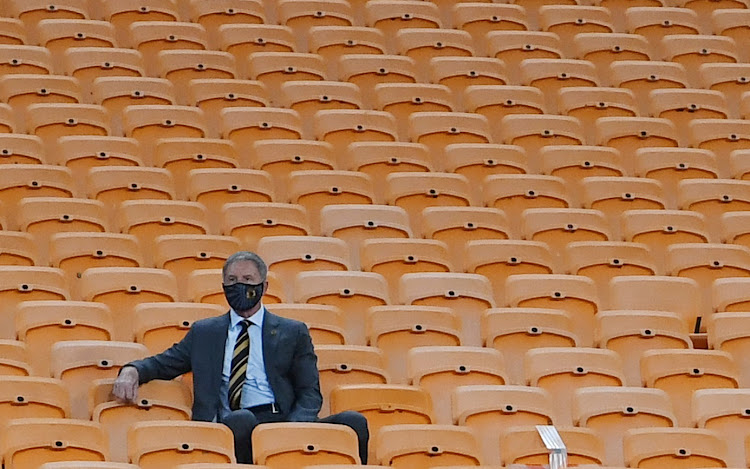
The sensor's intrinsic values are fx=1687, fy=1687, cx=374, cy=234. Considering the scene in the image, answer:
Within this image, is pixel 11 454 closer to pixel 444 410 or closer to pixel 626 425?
pixel 444 410

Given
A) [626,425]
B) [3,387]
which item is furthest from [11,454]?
[626,425]

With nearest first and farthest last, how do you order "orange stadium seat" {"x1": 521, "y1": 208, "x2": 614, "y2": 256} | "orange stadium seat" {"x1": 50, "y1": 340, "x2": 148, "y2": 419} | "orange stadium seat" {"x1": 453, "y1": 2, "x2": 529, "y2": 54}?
"orange stadium seat" {"x1": 50, "y1": 340, "x2": 148, "y2": 419}
"orange stadium seat" {"x1": 521, "y1": 208, "x2": 614, "y2": 256}
"orange stadium seat" {"x1": 453, "y1": 2, "x2": 529, "y2": 54}

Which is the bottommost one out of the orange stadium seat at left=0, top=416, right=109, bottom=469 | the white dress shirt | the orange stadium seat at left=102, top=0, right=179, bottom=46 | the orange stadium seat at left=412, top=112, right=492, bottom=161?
the orange stadium seat at left=0, top=416, right=109, bottom=469

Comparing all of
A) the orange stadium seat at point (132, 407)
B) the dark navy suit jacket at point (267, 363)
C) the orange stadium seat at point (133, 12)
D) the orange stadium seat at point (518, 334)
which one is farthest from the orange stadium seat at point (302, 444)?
the orange stadium seat at point (133, 12)

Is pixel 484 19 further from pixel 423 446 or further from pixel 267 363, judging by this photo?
pixel 423 446

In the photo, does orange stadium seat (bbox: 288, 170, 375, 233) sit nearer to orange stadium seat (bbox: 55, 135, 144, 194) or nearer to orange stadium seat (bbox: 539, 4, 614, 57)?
orange stadium seat (bbox: 55, 135, 144, 194)

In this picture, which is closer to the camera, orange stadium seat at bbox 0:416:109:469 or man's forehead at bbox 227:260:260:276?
orange stadium seat at bbox 0:416:109:469

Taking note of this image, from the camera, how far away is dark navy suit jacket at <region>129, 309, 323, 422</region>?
4.81 meters

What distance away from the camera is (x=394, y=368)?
5434 mm

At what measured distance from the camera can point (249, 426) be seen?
4617mm

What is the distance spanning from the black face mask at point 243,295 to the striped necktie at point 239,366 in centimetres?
6

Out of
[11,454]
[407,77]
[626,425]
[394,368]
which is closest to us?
[11,454]

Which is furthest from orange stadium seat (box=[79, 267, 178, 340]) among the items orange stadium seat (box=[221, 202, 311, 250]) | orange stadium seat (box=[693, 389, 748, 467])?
orange stadium seat (box=[693, 389, 748, 467])

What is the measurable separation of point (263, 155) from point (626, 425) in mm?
2185
